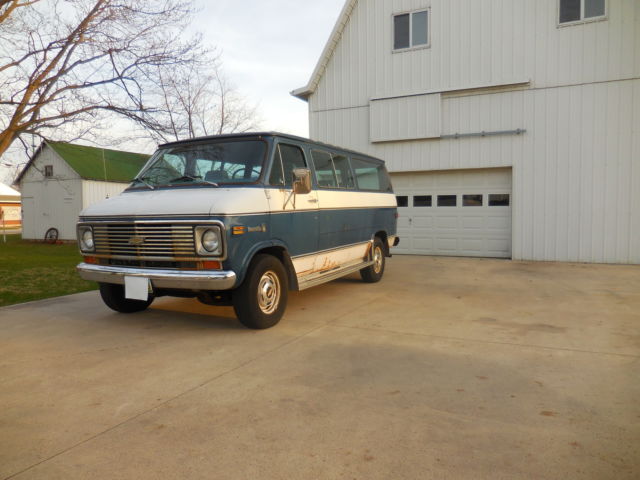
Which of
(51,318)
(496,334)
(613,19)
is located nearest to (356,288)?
(496,334)

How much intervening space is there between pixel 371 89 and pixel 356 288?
6.87m

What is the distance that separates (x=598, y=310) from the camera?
21.0ft

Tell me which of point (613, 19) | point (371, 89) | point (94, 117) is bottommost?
point (94, 117)

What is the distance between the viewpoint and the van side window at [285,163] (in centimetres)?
564

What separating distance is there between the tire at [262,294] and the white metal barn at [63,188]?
21149 millimetres

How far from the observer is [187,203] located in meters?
4.94

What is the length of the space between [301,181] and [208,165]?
1125 millimetres

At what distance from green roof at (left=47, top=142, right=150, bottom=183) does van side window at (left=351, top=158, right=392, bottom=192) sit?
18.6m

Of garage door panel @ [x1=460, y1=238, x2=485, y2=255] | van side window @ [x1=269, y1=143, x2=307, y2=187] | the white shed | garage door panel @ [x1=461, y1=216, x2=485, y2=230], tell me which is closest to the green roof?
garage door panel @ [x1=461, y1=216, x2=485, y2=230]

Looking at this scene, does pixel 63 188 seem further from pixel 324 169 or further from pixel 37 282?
pixel 324 169

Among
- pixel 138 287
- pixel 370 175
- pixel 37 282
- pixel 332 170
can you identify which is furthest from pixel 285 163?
pixel 37 282

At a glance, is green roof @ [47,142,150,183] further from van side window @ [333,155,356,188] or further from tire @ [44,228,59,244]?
van side window @ [333,155,356,188]

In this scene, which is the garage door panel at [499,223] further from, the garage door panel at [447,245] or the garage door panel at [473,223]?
the garage door panel at [447,245]

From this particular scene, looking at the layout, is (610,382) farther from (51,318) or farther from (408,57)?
(408,57)
